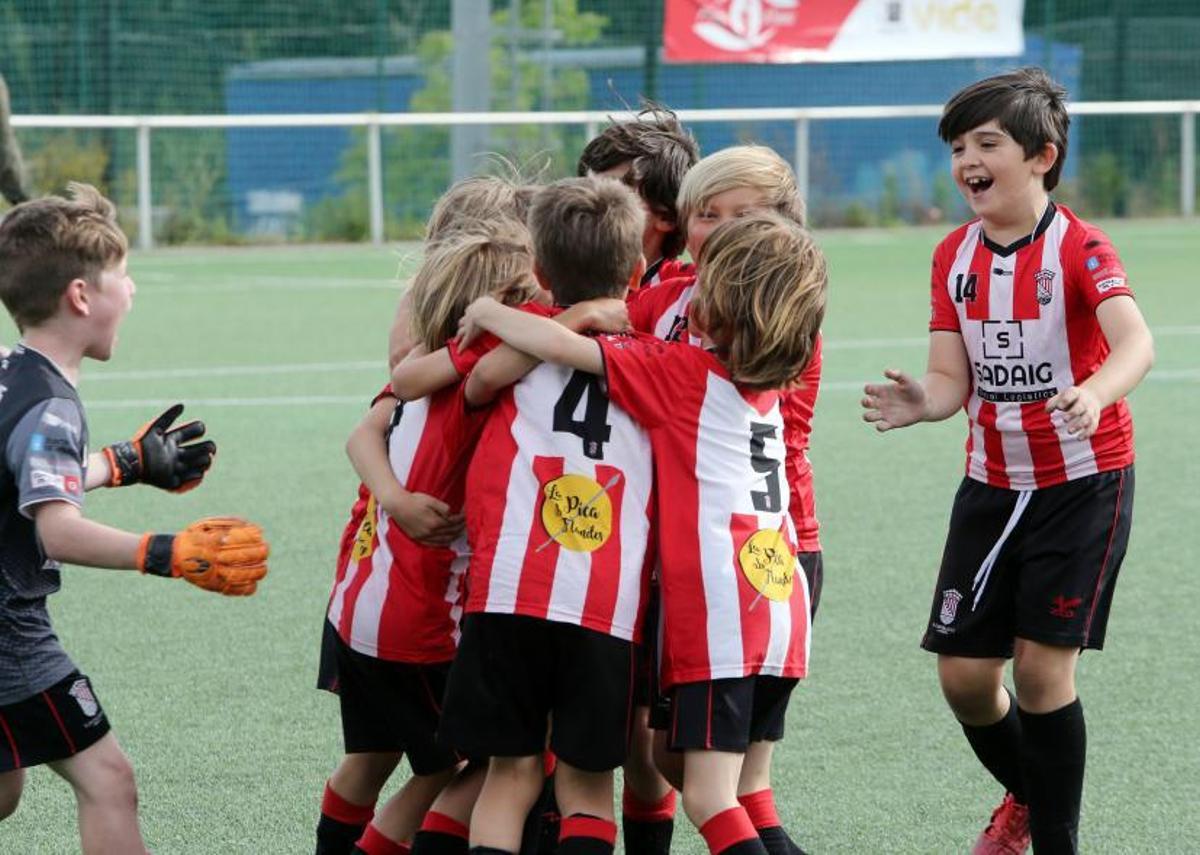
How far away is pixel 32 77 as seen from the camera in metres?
20.7

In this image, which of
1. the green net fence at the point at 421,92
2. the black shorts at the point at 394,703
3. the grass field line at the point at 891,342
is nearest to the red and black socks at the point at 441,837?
the black shorts at the point at 394,703

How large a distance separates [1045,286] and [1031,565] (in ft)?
1.89

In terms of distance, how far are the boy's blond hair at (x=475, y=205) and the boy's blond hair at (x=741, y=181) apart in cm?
31

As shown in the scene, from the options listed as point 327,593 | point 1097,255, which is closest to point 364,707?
point 1097,255

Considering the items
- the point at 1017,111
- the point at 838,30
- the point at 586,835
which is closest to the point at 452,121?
the point at 838,30

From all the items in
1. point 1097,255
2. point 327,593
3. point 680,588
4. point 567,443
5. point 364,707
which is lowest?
point 327,593

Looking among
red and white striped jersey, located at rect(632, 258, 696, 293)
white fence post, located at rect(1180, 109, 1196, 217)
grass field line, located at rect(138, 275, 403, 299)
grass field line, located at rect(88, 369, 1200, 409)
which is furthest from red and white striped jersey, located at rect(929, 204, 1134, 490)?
white fence post, located at rect(1180, 109, 1196, 217)

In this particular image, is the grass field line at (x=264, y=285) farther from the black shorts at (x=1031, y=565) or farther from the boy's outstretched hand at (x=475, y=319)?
A: the boy's outstretched hand at (x=475, y=319)

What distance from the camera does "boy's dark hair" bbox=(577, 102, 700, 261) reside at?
4059 mm

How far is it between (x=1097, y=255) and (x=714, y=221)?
832 millimetres

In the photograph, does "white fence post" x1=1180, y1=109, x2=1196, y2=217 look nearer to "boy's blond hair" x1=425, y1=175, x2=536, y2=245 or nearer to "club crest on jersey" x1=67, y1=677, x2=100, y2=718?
"boy's blond hair" x1=425, y1=175, x2=536, y2=245

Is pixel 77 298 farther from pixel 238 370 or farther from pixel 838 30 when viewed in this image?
pixel 838 30

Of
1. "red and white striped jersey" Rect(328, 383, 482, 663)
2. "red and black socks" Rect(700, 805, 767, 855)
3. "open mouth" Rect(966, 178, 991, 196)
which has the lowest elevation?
"red and black socks" Rect(700, 805, 767, 855)

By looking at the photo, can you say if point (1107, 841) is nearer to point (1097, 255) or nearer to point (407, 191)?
point (1097, 255)
